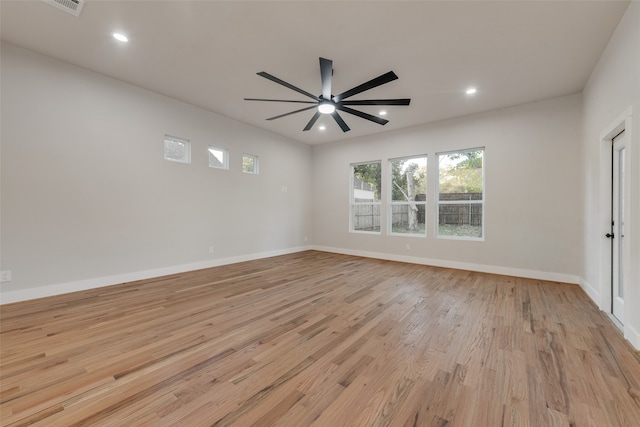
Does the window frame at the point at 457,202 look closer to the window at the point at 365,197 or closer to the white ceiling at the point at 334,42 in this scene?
the white ceiling at the point at 334,42

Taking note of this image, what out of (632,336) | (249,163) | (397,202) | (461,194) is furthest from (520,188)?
(249,163)

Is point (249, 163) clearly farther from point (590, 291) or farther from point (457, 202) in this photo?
point (590, 291)

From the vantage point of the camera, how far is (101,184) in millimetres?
3861

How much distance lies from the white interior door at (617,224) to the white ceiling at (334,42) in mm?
1289

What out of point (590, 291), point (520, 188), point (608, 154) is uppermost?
point (608, 154)

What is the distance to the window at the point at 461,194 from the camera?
5215 mm

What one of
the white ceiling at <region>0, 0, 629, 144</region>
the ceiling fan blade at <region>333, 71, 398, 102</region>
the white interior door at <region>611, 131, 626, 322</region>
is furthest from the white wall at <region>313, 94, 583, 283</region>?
the ceiling fan blade at <region>333, 71, 398, 102</region>

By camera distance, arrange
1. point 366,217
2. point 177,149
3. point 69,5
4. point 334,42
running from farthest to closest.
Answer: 1. point 366,217
2. point 177,149
3. point 334,42
4. point 69,5

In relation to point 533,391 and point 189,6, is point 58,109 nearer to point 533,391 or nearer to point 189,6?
point 189,6

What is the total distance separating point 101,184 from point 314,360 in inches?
160

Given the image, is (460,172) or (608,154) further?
(460,172)

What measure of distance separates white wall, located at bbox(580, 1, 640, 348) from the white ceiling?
9.3 inches

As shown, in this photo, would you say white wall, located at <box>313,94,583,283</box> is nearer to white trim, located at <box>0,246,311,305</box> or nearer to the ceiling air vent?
white trim, located at <box>0,246,311,305</box>

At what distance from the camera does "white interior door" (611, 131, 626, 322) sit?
2830mm
